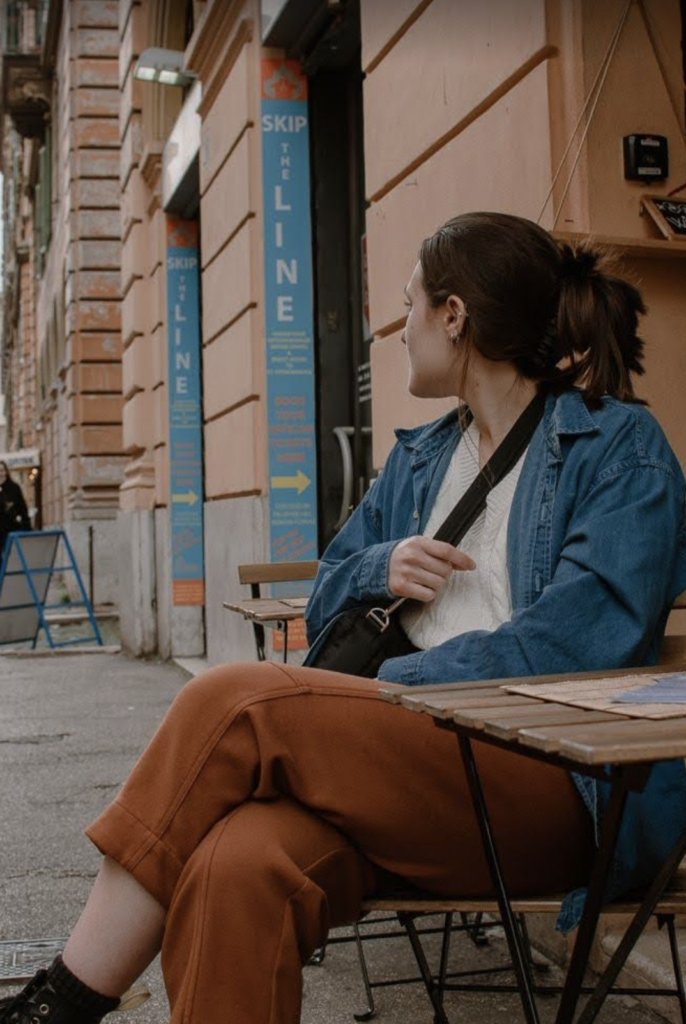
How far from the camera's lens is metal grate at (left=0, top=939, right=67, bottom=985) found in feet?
9.37

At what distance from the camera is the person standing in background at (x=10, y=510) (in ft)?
46.0

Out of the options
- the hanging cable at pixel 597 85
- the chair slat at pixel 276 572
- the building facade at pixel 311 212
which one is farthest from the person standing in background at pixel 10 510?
the hanging cable at pixel 597 85

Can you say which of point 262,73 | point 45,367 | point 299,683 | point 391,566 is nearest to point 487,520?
point 391,566

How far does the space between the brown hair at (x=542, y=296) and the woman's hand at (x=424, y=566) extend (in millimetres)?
351

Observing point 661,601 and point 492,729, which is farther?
point 661,601

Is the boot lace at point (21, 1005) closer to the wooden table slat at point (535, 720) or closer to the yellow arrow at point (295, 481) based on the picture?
the wooden table slat at point (535, 720)

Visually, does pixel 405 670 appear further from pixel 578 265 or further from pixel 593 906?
pixel 578 265

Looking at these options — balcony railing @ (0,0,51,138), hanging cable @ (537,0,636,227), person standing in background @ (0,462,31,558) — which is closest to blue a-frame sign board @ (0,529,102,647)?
person standing in background @ (0,462,31,558)

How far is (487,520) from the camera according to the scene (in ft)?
6.99

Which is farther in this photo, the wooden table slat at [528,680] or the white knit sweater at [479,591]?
the white knit sweater at [479,591]

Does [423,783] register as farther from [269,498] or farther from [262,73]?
[262,73]

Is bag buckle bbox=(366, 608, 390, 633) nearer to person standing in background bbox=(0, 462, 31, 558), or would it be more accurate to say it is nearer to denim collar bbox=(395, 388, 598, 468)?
denim collar bbox=(395, 388, 598, 468)

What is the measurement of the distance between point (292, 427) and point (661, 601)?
4874 mm

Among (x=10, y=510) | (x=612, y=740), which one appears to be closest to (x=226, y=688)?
(x=612, y=740)
